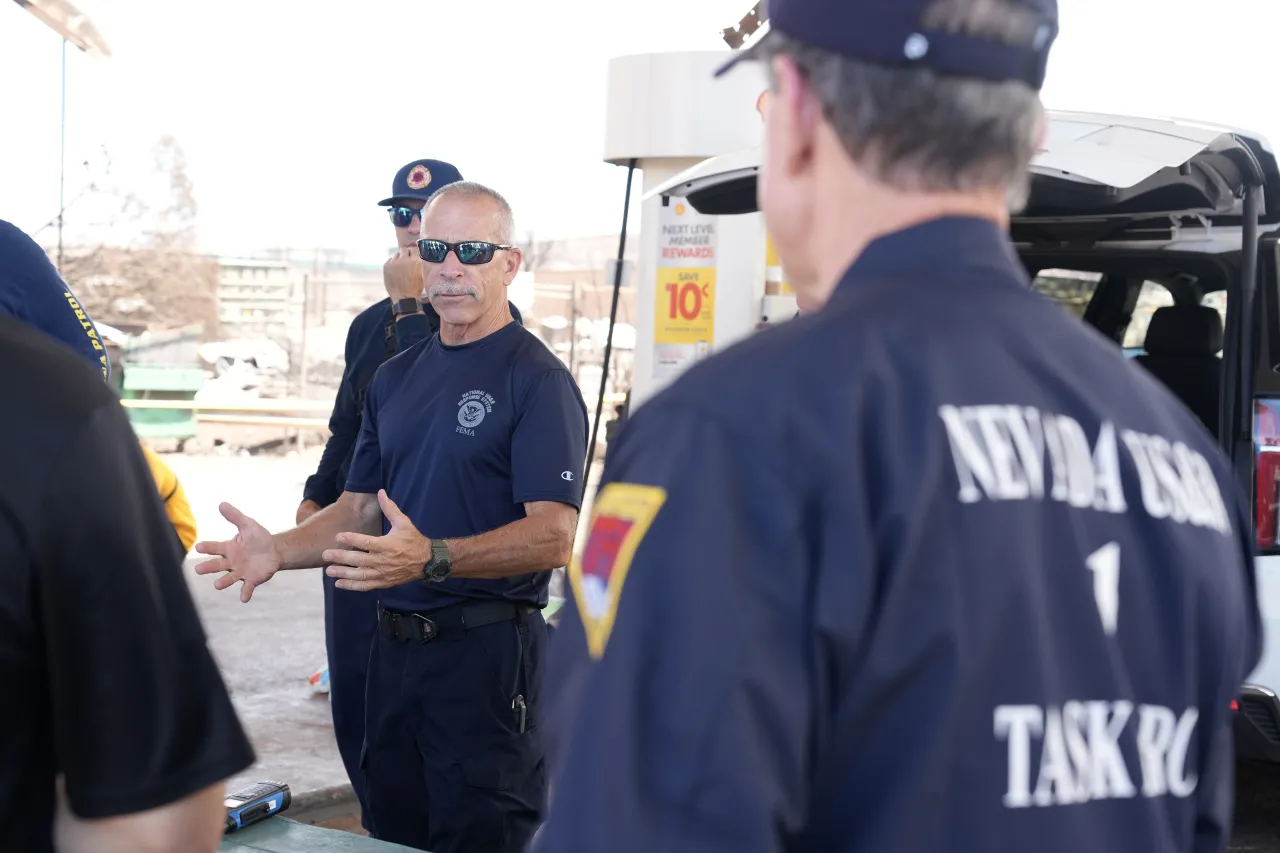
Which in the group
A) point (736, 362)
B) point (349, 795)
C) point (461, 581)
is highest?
point (736, 362)

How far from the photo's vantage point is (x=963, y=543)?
39.2 inches

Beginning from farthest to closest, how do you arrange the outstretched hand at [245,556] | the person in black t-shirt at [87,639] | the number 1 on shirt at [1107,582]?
the outstretched hand at [245,556], the person in black t-shirt at [87,639], the number 1 on shirt at [1107,582]

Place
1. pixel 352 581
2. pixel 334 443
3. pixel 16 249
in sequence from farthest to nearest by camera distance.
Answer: pixel 334 443 → pixel 352 581 → pixel 16 249

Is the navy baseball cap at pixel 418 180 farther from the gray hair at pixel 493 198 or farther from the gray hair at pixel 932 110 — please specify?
the gray hair at pixel 932 110

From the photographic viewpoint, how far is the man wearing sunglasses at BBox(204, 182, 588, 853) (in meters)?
3.33

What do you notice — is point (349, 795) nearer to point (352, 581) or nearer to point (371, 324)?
point (371, 324)

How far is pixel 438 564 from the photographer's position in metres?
3.13

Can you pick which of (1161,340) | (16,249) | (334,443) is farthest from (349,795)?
(1161,340)

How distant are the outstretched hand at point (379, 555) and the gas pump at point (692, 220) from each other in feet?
10.2

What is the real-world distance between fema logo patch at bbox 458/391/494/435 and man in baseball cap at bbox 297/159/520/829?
2.06 feet

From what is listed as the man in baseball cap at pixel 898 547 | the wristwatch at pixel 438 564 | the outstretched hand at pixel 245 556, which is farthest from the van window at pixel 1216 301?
the man in baseball cap at pixel 898 547

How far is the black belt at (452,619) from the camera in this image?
134 inches

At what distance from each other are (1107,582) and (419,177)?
12.8 feet

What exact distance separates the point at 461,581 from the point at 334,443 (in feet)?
3.59
